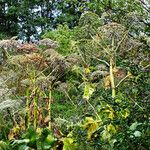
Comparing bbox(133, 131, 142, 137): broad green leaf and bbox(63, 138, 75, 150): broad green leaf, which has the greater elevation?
bbox(133, 131, 142, 137): broad green leaf

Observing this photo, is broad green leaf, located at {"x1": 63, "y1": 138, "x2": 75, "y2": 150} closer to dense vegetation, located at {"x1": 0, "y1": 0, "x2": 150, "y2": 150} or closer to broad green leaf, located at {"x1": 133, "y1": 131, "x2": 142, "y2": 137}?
dense vegetation, located at {"x1": 0, "y1": 0, "x2": 150, "y2": 150}

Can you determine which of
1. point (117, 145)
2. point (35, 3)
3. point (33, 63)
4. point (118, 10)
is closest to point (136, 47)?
point (118, 10)

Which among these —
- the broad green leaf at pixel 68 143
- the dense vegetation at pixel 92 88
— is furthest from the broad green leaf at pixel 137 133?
the broad green leaf at pixel 68 143

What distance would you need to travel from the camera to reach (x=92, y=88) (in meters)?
5.70

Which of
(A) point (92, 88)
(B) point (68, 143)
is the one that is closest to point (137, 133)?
(B) point (68, 143)

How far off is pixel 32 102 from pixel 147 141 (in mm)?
3591

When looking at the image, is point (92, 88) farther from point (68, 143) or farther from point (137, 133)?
point (137, 133)

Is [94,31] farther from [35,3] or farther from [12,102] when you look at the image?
[35,3]

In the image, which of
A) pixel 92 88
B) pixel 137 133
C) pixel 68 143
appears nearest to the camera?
pixel 137 133

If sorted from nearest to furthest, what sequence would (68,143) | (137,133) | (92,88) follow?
(137,133), (68,143), (92,88)

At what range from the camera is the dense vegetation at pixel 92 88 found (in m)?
4.50

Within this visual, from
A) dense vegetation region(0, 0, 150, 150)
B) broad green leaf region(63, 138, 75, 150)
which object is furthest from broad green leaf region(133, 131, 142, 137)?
broad green leaf region(63, 138, 75, 150)

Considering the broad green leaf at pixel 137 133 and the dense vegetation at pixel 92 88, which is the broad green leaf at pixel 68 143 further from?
the broad green leaf at pixel 137 133

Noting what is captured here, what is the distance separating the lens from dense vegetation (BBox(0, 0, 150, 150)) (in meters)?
4.50
